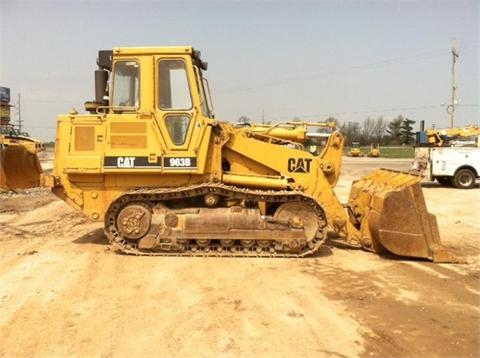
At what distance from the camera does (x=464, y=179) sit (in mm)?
20516

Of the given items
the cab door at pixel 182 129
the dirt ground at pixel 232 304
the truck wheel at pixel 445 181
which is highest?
the cab door at pixel 182 129

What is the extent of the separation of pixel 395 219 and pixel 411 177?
0.86 meters

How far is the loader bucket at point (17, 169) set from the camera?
1008 centimetres

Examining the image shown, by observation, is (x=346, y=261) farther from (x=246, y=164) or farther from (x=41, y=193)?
(x=41, y=193)

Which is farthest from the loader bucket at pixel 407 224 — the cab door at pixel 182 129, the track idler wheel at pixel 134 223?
the track idler wheel at pixel 134 223

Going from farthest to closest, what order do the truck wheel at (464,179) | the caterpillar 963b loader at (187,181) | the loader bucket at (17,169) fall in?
the truck wheel at (464,179) < the loader bucket at (17,169) < the caterpillar 963b loader at (187,181)

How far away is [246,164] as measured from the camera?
8.83 meters

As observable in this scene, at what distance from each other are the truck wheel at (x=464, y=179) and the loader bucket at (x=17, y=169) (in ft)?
53.3

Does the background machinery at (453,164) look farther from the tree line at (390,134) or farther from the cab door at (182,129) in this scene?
the tree line at (390,134)

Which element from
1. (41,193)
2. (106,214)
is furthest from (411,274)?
(41,193)

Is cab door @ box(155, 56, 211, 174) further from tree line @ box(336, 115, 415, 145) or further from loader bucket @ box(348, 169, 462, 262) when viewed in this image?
tree line @ box(336, 115, 415, 145)

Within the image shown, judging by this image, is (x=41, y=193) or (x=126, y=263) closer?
(x=126, y=263)

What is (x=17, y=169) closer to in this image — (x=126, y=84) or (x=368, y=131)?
(x=126, y=84)

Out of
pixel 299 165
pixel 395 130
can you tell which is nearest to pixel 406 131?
pixel 395 130
